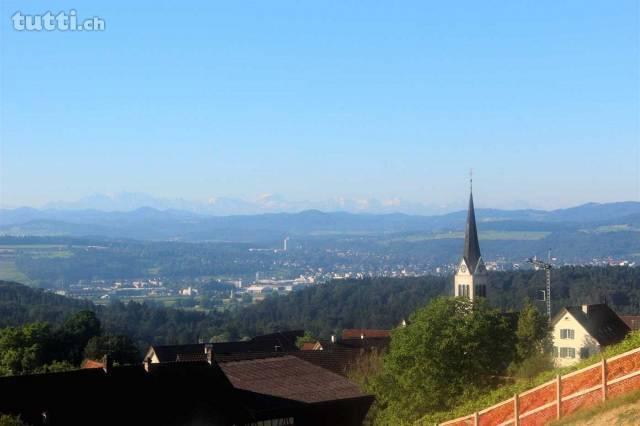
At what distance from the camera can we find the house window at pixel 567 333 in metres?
77.4

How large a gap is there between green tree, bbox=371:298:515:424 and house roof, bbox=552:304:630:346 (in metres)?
38.3

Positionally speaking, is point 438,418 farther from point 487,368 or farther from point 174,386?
point 174,386

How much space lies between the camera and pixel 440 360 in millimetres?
38188

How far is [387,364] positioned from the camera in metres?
41.0

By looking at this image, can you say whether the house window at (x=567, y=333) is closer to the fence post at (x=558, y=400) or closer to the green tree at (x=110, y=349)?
the green tree at (x=110, y=349)

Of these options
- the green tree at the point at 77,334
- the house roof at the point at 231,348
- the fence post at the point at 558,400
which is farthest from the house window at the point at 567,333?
the fence post at the point at 558,400

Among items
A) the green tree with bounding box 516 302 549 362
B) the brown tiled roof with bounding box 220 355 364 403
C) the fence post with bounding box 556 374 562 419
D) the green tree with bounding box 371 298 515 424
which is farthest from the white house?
the fence post with bounding box 556 374 562 419

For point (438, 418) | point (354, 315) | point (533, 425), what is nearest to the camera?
point (533, 425)

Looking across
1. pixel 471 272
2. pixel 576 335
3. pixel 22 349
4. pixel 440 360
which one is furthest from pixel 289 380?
pixel 471 272

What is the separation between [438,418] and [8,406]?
1609cm

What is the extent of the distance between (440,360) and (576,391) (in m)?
17.9

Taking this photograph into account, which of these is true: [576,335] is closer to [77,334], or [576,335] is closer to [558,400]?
[77,334]

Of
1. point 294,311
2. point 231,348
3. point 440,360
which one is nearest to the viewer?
point 440,360

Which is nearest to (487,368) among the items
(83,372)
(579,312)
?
(83,372)
